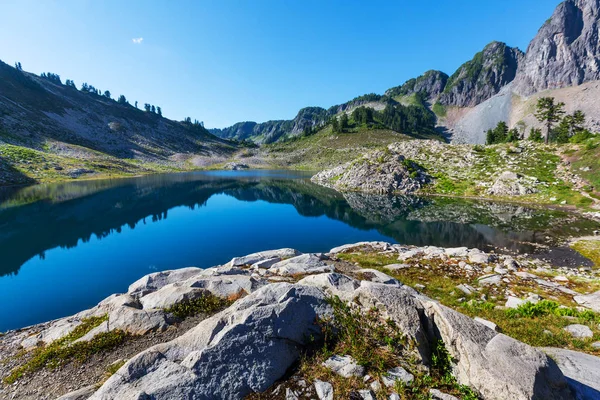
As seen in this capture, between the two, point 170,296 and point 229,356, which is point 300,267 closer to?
point 170,296

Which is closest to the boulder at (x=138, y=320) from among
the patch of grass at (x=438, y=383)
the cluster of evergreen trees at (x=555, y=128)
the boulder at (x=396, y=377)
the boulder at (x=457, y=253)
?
the boulder at (x=396, y=377)

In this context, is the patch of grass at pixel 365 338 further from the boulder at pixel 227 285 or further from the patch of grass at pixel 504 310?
the patch of grass at pixel 504 310

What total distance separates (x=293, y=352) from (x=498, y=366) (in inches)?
199

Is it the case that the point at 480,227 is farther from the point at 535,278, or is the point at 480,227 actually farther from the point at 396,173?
the point at 396,173

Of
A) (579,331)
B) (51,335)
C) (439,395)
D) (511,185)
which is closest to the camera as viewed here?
(439,395)

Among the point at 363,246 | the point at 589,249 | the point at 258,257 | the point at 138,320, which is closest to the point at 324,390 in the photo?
the point at 138,320

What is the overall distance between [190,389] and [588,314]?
18.5 m

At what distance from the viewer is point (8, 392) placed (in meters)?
8.49

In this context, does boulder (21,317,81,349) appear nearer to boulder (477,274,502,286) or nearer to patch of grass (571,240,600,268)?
boulder (477,274,502,286)

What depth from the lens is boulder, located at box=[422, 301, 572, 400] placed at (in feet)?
18.4

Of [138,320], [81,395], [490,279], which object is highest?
[81,395]

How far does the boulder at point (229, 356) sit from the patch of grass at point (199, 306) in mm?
3433

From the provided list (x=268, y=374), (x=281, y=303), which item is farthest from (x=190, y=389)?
(x=281, y=303)

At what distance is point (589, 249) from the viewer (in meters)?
28.4
